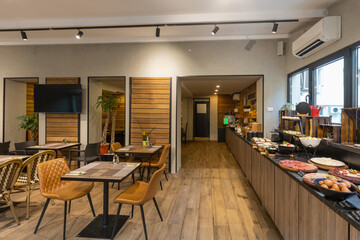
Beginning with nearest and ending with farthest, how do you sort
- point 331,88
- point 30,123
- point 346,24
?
point 346,24 → point 331,88 → point 30,123

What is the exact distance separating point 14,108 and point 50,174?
14.7 ft

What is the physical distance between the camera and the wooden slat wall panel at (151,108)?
4988 millimetres

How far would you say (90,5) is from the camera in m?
3.54

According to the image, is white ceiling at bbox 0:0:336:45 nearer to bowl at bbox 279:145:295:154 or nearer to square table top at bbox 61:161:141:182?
bowl at bbox 279:145:295:154

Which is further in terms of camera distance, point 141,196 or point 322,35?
point 322,35

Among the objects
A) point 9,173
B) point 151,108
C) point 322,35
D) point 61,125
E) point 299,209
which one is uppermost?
point 322,35

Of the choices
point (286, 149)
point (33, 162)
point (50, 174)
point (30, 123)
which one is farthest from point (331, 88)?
point (30, 123)

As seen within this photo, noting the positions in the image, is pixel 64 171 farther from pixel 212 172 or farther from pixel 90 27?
pixel 212 172

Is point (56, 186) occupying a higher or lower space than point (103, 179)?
lower

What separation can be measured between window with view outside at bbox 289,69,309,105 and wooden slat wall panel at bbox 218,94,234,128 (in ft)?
21.5

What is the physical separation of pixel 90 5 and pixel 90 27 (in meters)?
0.62

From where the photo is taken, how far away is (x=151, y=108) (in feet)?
16.5

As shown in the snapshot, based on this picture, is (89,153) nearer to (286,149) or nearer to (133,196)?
(133,196)

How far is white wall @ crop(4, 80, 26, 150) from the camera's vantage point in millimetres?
5562
